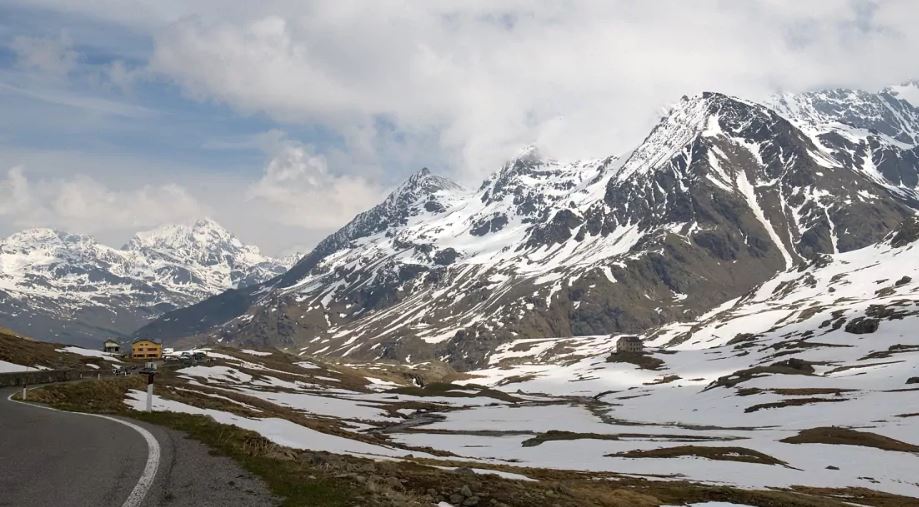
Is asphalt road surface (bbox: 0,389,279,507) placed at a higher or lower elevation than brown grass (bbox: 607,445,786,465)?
higher

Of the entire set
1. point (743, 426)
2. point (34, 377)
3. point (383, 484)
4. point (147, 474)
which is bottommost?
point (743, 426)

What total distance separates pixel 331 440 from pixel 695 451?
138 ft

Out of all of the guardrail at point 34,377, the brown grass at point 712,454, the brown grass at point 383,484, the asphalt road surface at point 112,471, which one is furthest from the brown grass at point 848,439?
the guardrail at point 34,377

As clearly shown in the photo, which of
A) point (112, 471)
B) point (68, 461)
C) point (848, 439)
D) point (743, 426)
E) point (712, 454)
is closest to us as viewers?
point (112, 471)

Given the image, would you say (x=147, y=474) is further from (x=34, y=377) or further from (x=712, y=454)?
(x=712, y=454)

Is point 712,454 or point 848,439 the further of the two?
point 848,439

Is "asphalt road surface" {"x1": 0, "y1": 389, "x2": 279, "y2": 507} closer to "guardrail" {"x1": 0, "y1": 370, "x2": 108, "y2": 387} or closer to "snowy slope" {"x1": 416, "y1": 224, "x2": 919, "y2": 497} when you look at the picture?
"guardrail" {"x1": 0, "y1": 370, "x2": 108, "y2": 387}

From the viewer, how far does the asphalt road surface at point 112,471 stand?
1764cm

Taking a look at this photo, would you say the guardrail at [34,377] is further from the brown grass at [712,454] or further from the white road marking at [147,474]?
the brown grass at [712,454]

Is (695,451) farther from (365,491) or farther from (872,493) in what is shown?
(365,491)

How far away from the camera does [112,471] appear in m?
20.8

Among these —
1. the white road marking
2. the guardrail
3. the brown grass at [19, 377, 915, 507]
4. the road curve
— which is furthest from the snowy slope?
the road curve

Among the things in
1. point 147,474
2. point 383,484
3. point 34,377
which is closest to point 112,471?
point 147,474

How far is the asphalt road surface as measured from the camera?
57.9 ft
